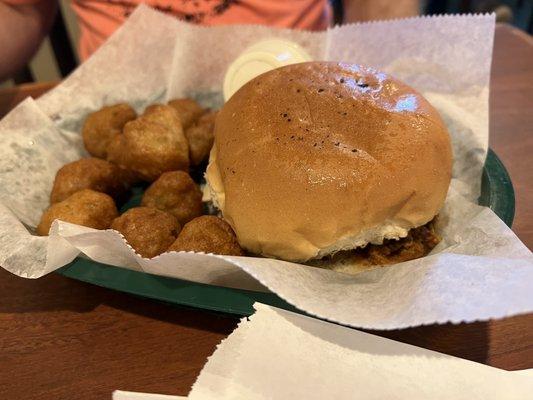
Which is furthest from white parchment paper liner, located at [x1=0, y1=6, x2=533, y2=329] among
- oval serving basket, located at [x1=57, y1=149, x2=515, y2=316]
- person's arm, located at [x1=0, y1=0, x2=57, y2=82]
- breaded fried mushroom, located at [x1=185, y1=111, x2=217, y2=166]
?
person's arm, located at [x1=0, y1=0, x2=57, y2=82]

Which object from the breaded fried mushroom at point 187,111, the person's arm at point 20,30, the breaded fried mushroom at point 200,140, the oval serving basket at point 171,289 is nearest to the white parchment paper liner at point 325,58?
the oval serving basket at point 171,289

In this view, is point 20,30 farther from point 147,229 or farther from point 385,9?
point 385,9

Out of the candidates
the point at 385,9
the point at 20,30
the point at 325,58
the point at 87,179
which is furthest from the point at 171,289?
the point at 385,9

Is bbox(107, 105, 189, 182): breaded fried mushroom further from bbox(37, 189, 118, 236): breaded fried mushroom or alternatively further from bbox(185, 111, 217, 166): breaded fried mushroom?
bbox(37, 189, 118, 236): breaded fried mushroom

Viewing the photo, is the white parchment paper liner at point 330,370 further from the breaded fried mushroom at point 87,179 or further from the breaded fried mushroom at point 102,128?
the breaded fried mushroom at point 102,128

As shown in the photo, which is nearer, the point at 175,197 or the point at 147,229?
the point at 147,229

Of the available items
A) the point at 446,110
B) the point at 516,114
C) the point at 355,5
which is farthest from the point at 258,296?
the point at 355,5
